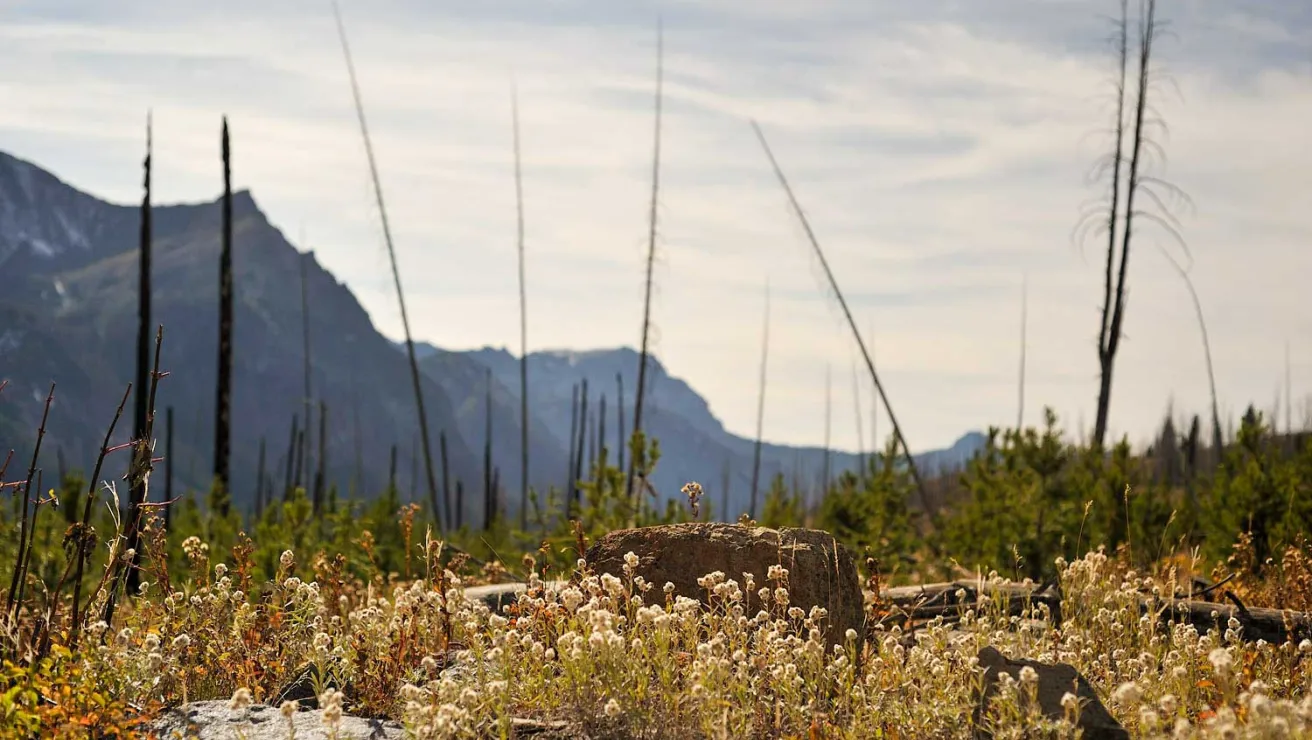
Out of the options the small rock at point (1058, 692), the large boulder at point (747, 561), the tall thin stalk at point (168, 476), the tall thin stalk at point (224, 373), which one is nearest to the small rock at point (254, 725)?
the large boulder at point (747, 561)

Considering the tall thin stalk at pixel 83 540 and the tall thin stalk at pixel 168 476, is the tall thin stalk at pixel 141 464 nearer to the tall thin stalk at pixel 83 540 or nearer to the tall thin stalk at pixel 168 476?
the tall thin stalk at pixel 83 540

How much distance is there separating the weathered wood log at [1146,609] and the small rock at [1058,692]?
199cm

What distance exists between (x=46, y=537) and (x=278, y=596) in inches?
410

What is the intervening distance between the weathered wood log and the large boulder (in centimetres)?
76

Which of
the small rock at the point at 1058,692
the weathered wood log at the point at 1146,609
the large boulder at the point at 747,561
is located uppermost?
the large boulder at the point at 747,561

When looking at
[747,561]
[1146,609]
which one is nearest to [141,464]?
[747,561]

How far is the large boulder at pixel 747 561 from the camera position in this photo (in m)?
5.70

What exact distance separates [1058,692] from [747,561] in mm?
1981

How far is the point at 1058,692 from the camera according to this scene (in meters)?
4.09

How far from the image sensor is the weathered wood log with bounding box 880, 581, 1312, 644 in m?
6.71

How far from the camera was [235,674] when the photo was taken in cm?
538

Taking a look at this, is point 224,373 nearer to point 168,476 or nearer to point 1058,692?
point 168,476

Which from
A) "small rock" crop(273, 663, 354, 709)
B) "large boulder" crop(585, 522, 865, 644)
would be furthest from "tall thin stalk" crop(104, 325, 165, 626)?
"large boulder" crop(585, 522, 865, 644)

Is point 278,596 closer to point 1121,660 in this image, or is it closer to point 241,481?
point 1121,660
